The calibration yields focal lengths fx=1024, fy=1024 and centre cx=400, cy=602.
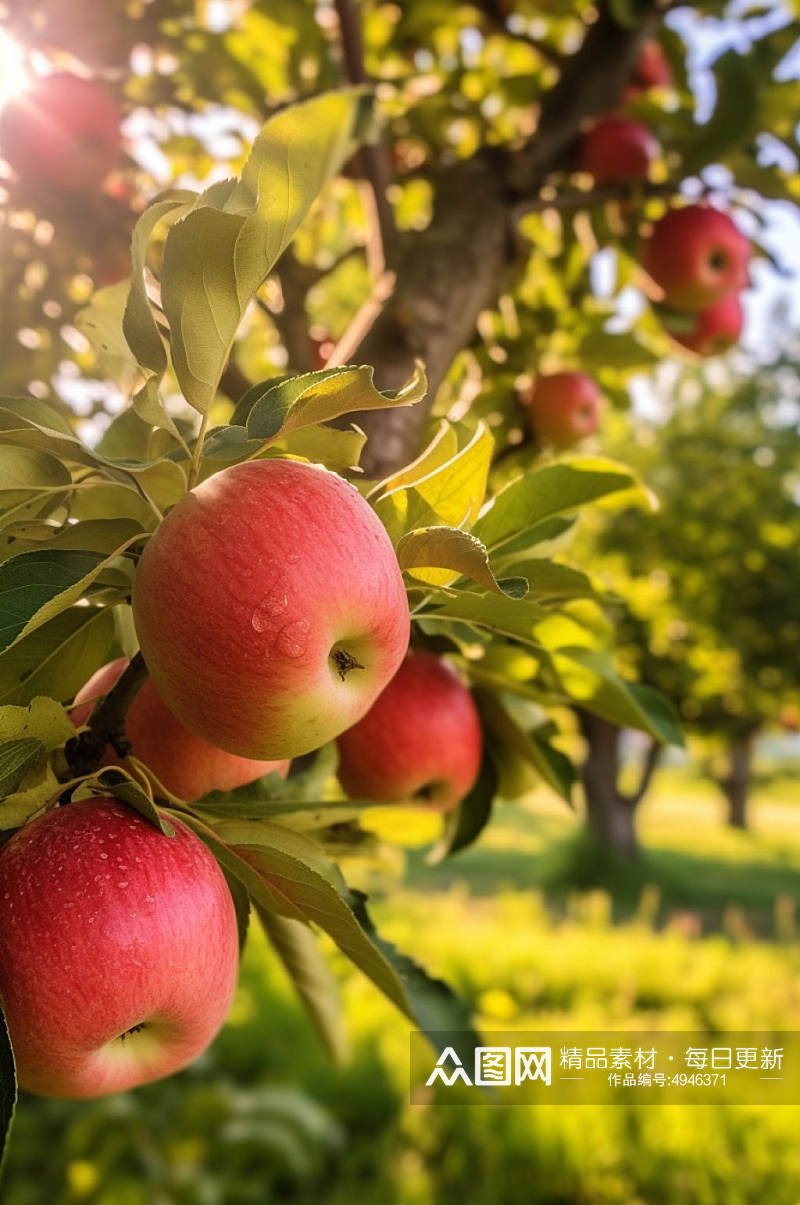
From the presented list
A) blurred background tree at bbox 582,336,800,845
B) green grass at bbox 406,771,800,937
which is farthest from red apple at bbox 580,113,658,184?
blurred background tree at bbox 582,336,800,845

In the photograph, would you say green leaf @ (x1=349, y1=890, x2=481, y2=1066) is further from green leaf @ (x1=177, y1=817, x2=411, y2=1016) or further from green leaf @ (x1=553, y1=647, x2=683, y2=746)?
green leaf @ (x1=553, y1=647, x2=683, y2=746)

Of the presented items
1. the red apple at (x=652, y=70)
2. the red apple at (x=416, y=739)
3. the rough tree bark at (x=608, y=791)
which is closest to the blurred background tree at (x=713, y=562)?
the rough tree bark at (x=608, y=791)

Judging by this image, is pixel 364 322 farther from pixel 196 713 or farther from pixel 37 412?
pixel 196 713

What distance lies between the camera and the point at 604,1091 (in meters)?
2.89

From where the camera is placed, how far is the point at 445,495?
1.84 feet

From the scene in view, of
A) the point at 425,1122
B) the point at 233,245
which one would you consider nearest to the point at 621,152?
the point at 233,245

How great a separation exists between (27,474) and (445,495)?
0.74 feet

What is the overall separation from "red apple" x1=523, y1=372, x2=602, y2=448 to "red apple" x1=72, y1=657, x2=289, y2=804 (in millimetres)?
846

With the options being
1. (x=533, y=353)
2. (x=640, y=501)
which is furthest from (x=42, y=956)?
(x=533, y=353)

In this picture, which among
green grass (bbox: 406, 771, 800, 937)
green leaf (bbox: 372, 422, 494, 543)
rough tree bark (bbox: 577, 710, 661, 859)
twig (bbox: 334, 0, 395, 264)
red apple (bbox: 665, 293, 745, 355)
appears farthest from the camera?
rough tree bark (bbox: 577, 710, 661, 859)

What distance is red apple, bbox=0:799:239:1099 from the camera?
50 centimetres

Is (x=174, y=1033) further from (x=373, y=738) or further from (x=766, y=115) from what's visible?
(x=766, y=115)

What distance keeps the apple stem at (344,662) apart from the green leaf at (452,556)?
6 centimetres

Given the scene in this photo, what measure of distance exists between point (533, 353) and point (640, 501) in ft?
2.33
